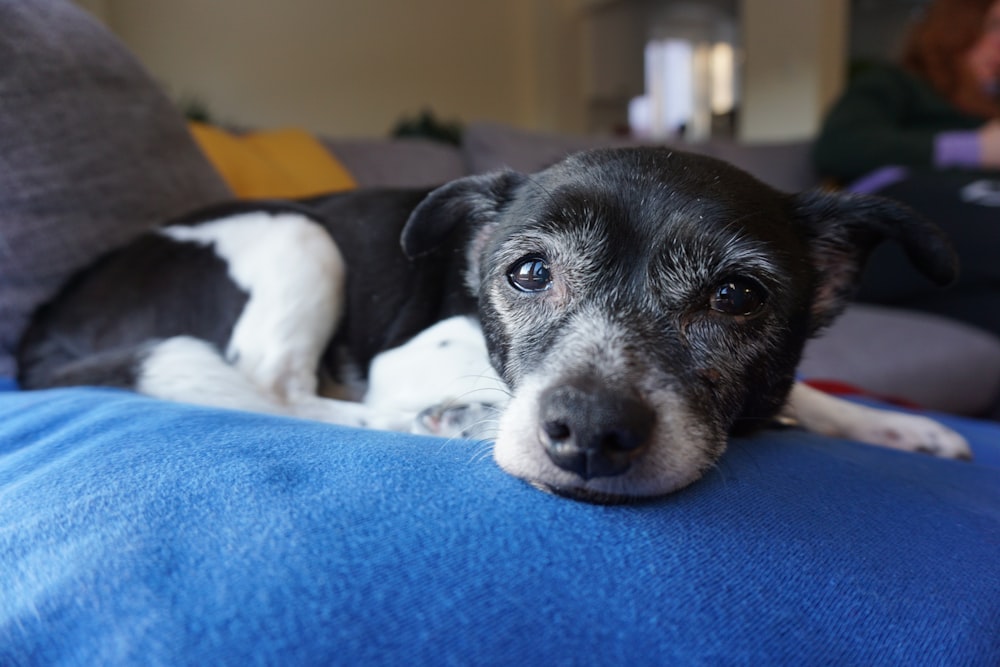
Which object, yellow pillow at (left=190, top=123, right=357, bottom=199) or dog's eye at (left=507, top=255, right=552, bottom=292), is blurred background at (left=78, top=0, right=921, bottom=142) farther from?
dog's eye at (left=507, top=255, right=552, bottom=292)

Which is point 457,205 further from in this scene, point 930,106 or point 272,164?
point 930,106

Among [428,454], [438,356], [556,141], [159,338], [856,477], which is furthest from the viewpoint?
[556,141]

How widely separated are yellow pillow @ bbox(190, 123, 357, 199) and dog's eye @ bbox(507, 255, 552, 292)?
163 cm

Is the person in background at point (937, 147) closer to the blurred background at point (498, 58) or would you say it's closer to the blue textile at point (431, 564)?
the blurred background at point (498, 58)

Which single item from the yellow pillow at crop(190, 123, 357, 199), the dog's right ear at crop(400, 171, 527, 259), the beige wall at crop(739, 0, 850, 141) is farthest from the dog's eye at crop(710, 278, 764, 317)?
the beige wall at crop(739, 0, 850, 141)

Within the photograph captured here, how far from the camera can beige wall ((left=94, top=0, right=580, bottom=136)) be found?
5.73 m

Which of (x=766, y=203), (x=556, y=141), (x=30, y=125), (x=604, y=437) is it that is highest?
(x=30, y=125)

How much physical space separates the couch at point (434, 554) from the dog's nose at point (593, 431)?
59 millimetres

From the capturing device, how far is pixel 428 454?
0.94 m

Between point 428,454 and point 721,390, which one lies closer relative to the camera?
point 428,454

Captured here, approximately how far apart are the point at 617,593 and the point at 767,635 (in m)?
0.15

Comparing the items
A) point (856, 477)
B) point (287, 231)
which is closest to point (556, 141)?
point (287, 231)

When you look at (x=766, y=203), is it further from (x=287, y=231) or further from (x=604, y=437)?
(x=287, y=231)

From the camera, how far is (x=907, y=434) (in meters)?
1.61
